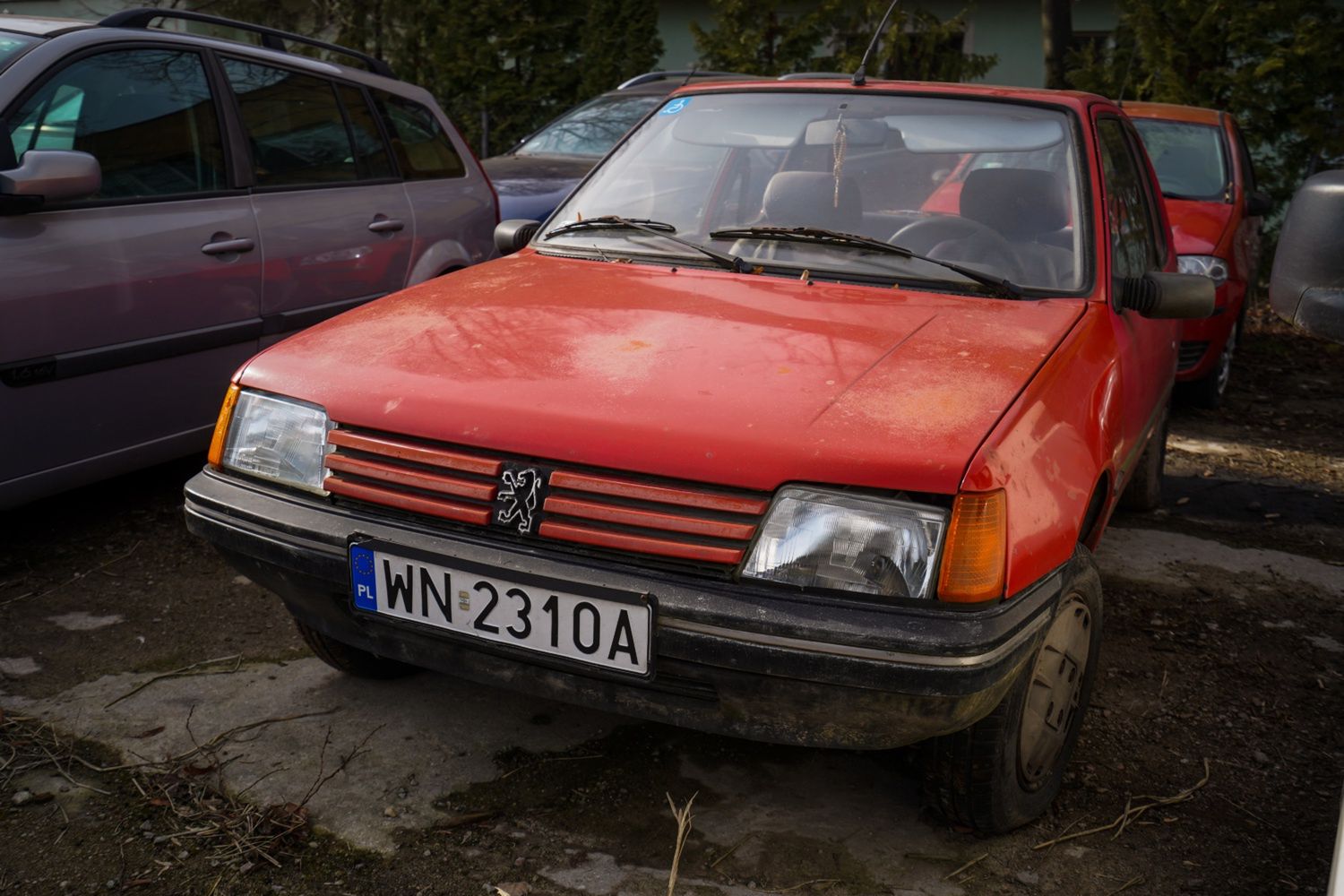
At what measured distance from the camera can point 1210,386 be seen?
6594mm

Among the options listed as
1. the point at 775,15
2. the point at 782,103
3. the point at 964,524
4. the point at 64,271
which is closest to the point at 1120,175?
the point at 782,103

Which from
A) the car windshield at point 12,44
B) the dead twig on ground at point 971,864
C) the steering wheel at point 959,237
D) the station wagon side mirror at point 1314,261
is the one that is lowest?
the dead twig on ground at point 971,864

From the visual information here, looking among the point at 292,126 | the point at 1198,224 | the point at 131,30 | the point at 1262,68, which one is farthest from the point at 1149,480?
the point at 1262,68

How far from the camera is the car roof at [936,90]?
10.8ft

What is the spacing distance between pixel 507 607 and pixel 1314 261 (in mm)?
1474

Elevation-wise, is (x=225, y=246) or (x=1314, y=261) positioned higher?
(x=1314, y=261)

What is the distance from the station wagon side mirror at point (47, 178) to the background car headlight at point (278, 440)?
1316 mm

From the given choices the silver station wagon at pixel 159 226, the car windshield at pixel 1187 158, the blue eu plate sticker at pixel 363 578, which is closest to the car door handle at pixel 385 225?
the silver station wagon at pixel 159 226

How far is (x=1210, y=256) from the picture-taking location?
6.15 metres

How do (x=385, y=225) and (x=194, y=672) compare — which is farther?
(x=385, y=225)

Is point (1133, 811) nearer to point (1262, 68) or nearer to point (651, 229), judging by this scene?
point (651, 229)

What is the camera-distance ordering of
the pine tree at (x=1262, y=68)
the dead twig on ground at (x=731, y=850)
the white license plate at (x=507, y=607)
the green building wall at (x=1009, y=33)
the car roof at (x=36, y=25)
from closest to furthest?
1. the white license plate at (x=507, y=607)
2. the dead twig on ground at (x=731, y=850)
3. the car roof at (x=36, y=25)
4. the pine tree at (x=1262, y=68)
5. the green building wall at (x=1009, y=33)

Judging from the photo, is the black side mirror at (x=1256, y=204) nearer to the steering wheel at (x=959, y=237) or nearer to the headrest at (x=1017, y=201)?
the headrest at (x=1017, y=201)

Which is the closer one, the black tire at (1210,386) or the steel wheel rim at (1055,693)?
the steel wheel rim at (1055,693)
